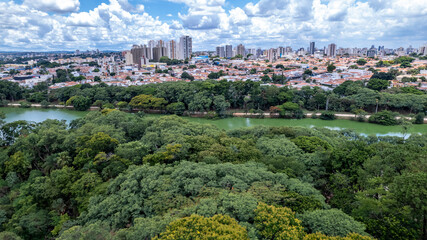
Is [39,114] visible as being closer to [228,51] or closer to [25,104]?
[25,104]

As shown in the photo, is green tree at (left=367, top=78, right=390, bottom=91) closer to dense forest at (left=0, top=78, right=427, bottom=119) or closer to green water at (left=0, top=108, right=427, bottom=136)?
dense forest at (left=0, top=78, right=427, bottom=119)

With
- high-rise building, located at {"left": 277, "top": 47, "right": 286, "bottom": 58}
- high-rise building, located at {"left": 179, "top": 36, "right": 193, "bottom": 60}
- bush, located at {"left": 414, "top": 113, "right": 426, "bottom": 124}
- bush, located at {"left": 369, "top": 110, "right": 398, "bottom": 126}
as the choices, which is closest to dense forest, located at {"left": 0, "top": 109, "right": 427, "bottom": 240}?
bush, located at {"left": 369, "top": 110, "right": 398, "bottom": 126}

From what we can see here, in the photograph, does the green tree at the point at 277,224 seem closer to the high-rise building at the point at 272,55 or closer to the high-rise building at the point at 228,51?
the high-rise building at the point at 272,55

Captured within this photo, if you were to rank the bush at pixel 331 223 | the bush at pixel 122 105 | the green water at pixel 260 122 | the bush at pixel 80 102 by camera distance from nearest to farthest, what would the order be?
the bush at pixel 331 223, the green water at pixel 260 122, the bush at pixel 122 105, the bush at pixel 80 102

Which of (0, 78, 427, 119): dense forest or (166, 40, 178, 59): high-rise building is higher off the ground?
(166, 40, 178, 59): high-rise building

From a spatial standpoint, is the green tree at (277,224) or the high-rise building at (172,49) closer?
the green tree at (277,224)

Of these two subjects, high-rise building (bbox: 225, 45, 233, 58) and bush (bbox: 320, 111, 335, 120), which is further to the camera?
high-rise building (bbox: 225, 45, 233, 58)

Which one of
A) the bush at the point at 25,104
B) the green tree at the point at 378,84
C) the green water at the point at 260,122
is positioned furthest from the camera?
the green tree at the point at 378,84

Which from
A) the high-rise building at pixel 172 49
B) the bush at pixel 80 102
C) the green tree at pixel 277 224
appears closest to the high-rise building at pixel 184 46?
the high-rise building at pixel 172 49
